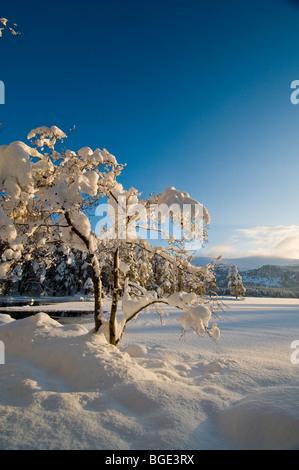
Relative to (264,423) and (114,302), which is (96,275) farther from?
(264,423)

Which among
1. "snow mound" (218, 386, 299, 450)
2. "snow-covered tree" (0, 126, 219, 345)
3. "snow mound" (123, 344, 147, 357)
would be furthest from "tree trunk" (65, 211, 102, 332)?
"snow mound" (218, 386, 299, 450)

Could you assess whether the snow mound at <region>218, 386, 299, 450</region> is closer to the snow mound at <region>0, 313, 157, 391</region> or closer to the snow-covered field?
the snow-covered field

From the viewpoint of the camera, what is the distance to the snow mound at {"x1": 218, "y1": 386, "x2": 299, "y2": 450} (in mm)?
2824

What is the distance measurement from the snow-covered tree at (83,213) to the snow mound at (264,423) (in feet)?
5.60

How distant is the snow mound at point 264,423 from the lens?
111 inches

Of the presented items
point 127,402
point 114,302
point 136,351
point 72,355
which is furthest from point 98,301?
point 127,402

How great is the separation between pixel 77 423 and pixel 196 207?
4.62 metres

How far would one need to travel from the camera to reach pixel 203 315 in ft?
16.6

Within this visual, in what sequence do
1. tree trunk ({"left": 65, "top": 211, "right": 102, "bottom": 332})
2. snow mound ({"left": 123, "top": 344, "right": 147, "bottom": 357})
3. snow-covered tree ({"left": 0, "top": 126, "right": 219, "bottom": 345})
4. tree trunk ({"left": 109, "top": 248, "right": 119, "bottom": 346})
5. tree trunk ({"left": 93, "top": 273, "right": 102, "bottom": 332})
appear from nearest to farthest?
snow-covered tree ({"left": 0, "top": 126, "right": 219, "bottom": 345}) → tree trunk ({"left": 65, "top": 211, "right": 102, "bottom": 332}) → tree trunk ({"left": 93, "top": 273, "right": 102, "bottom": 332}) → tree trunk ({"left": 109, "top": 248, "right": 119, "bottom": 346}) → snow mound ({"left": 123, "top": 344, "right": 147, "bottom": 357})

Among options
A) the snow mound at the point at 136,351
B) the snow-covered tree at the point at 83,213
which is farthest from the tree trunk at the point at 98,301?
the snow mound at the point at 136,351

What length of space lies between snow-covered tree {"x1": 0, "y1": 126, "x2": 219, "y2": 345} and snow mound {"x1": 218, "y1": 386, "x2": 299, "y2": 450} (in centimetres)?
171

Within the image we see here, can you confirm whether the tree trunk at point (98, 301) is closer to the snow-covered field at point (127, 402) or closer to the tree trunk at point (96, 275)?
the tree trunk at point (96, 275)
